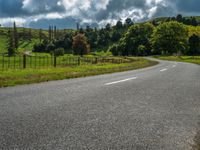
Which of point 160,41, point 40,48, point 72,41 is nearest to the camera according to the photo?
point 160,41

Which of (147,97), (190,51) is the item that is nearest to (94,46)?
(190,51)

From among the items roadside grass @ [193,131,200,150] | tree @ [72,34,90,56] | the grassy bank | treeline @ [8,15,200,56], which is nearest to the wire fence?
the grassy bank

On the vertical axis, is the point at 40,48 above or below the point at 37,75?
above

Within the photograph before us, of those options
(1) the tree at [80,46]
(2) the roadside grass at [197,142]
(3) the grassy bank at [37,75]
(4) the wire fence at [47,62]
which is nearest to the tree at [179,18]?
(1) the tree at [80,46]

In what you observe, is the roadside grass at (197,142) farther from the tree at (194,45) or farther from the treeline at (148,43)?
the tree at (194,45)

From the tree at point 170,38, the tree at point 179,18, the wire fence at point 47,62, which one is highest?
the tree at point 179,18

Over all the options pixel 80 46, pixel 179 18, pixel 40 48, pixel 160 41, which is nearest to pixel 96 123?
pixel 160 41

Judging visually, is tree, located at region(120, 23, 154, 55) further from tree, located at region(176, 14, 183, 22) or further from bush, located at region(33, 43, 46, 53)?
tree, located at region(176, 14, 183, 22)

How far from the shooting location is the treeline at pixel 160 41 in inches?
3749

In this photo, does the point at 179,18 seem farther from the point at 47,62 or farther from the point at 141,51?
the point at 47,62

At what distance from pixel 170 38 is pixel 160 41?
367 centimetres

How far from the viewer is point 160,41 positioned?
9538 cm

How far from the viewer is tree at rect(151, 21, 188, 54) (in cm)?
9462

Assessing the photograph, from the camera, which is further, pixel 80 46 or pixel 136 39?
pixel 136 39
